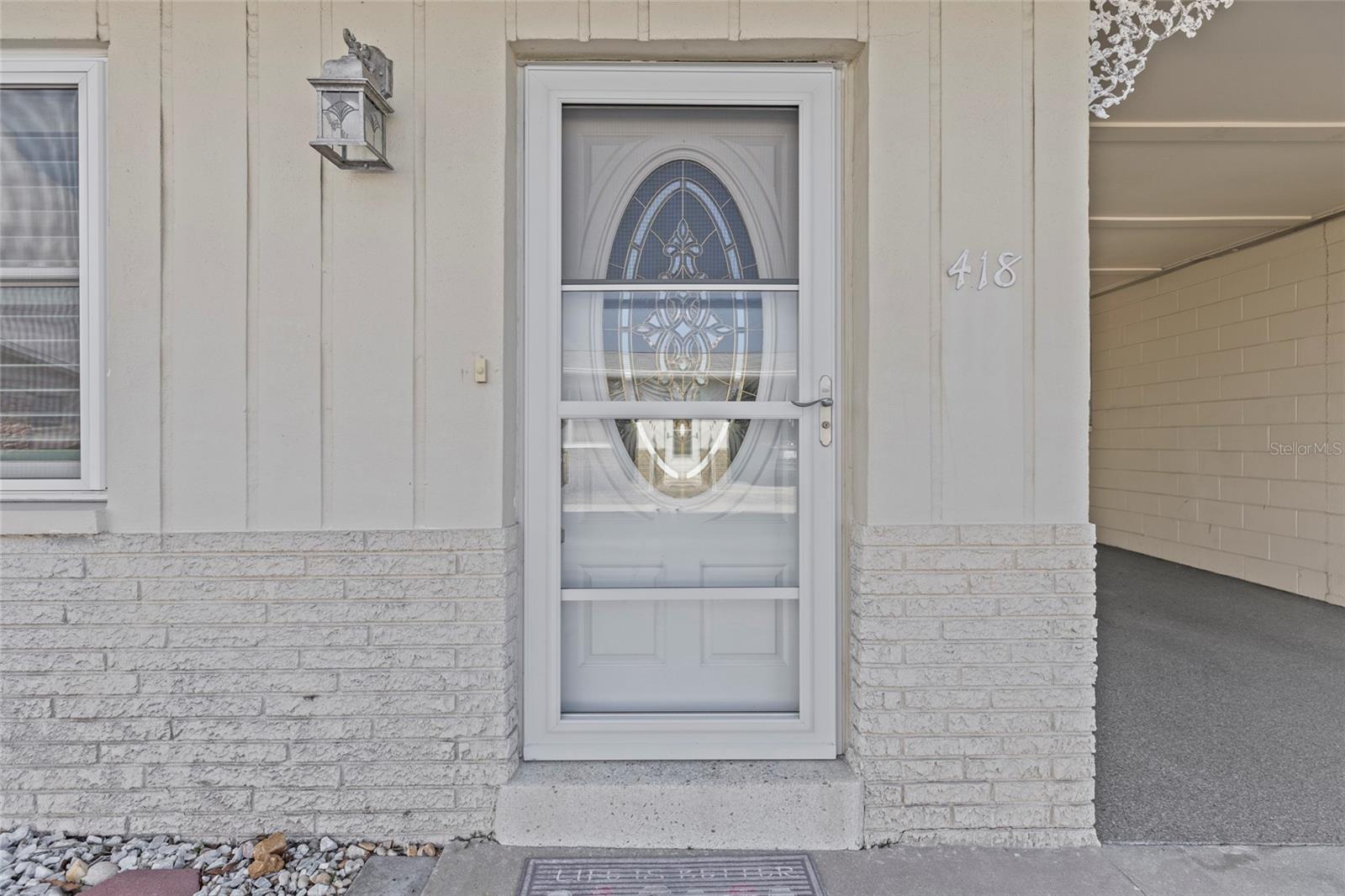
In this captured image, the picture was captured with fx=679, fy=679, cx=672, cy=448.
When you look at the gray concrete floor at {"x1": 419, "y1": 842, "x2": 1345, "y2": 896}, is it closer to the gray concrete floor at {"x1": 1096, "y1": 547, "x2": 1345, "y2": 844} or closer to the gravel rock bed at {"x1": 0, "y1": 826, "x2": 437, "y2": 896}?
the gray concrete floor at {"x1": 1096, "y1": 547, "x2": 1345, "y2": 844}

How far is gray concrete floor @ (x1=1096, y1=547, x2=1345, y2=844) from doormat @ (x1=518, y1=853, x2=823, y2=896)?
39.8 inches

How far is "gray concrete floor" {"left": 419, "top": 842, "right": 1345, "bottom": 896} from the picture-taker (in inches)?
71.9

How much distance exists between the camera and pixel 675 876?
188cm

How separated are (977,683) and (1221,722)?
5.30 ft

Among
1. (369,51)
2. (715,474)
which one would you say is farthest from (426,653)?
(369,51)

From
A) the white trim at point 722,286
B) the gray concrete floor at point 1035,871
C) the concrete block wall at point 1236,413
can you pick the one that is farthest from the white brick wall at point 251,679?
the concrete block wall at point 1236,413

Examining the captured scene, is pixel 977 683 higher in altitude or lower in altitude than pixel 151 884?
higher

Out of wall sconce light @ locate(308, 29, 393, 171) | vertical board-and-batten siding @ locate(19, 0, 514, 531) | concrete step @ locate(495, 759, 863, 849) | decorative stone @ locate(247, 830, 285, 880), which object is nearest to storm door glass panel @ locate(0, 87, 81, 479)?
vertical board-and-batten siding @ locate(19, 0, 514, 531)

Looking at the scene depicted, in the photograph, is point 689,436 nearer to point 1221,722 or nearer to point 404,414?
point 404,414

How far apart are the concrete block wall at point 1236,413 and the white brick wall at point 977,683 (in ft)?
13.7

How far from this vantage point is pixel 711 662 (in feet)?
7.34

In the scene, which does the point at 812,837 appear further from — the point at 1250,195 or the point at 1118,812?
the point at 1250,195

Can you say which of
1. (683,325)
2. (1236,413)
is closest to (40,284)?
(683,325)

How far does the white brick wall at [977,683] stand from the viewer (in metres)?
2.02
